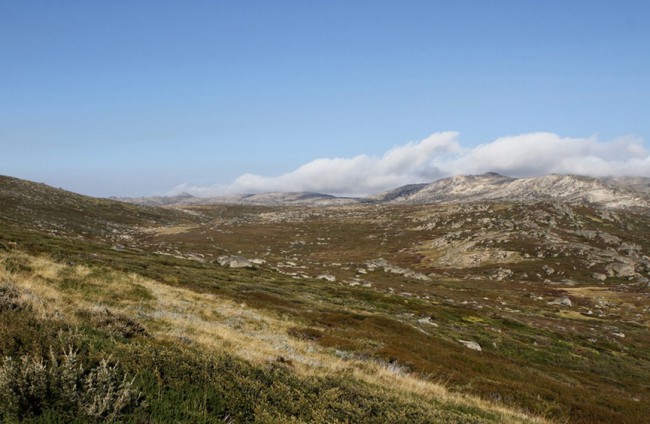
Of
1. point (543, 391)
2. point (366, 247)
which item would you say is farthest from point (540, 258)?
point (543, 391)

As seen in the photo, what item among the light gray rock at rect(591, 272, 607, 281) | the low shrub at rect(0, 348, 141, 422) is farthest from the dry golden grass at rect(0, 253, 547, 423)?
the light gray rock at rect(591, 272, 607, 281)

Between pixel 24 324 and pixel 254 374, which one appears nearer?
pixel 24 324

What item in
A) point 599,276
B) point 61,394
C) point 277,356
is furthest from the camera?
point 599,276

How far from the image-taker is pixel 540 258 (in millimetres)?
139750

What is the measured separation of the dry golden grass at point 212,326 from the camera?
12.4 metres

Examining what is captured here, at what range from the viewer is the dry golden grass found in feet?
40.7

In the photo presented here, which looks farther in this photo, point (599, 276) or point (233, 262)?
point (599, 276)

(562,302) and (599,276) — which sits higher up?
(562,302)

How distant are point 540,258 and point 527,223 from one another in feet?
170

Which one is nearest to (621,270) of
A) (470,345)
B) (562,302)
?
(562,302)

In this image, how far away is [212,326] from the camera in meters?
17.8

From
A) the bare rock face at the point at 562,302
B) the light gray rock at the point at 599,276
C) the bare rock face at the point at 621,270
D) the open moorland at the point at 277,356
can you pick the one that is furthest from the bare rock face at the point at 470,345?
the bare rock face at the point at 621,270

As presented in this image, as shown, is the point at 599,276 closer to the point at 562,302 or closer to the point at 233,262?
the point at 562,302

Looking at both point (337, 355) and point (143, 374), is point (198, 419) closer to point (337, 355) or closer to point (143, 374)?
point (143, 374)
